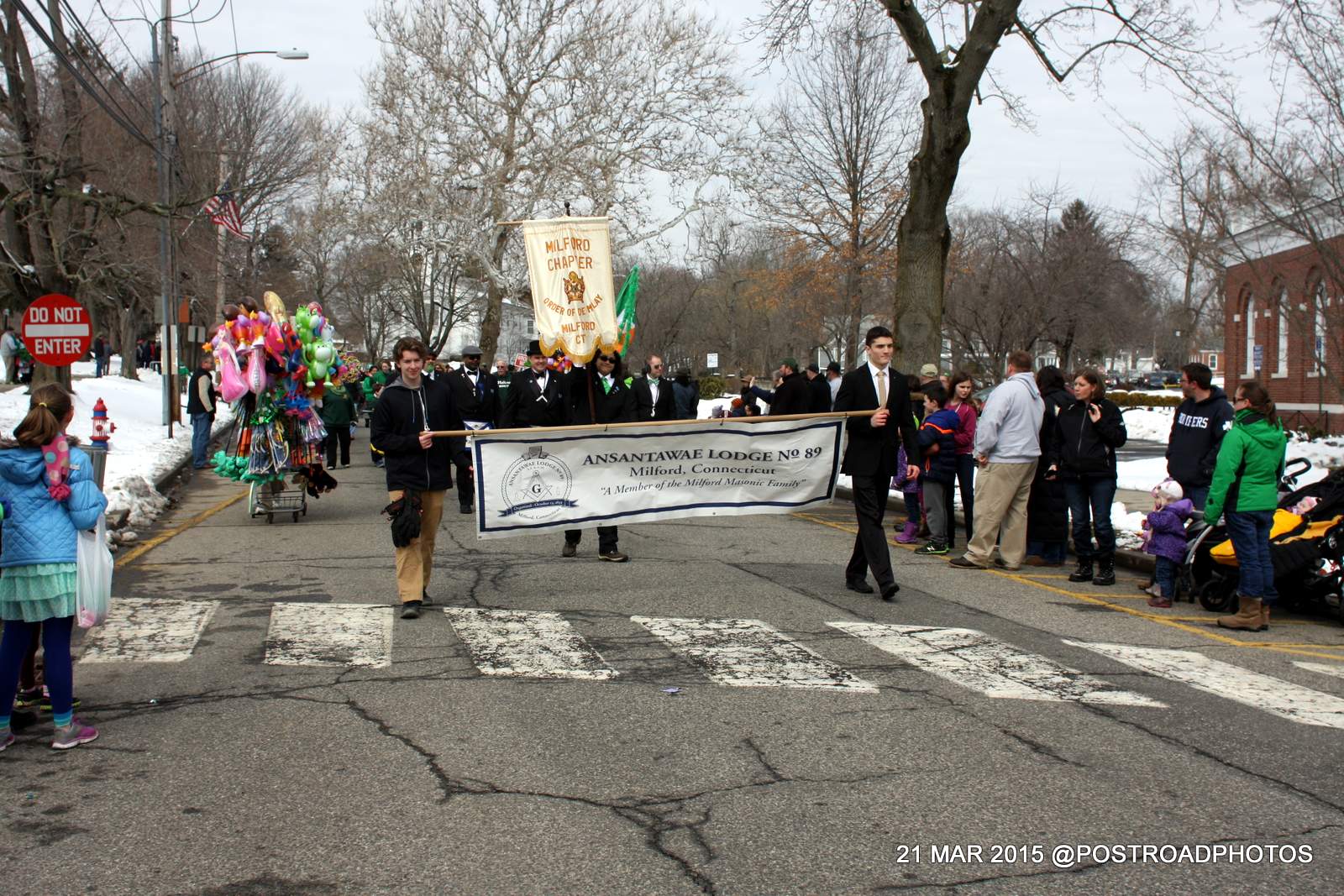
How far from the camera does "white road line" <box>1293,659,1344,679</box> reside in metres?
7.09

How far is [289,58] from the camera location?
84.0ft

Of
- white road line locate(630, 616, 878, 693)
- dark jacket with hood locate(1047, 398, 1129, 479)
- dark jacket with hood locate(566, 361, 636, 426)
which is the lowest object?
white road line locate(630, 616, 878, 693)

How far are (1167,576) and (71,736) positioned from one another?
7775 mm

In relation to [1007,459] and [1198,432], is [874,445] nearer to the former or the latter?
[1007,459]

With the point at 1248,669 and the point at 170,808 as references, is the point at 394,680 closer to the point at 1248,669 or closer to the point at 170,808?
the point at 170,808

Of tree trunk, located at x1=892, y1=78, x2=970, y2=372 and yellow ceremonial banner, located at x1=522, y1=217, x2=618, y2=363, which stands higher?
tree trunk, located at x1=892, y1=78, x2=970, y2=372

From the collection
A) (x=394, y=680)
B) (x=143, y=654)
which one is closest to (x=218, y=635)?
(x=143, y=654)

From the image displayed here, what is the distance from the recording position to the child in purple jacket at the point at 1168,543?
30.7 ft

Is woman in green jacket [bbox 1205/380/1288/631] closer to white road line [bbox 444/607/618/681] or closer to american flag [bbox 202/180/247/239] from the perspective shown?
white road line [bbox 444/607/618/681]

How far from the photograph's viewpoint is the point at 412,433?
837cm

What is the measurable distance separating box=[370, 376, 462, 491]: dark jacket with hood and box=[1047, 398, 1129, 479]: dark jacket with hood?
5432 mm

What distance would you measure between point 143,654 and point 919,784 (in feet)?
15.6

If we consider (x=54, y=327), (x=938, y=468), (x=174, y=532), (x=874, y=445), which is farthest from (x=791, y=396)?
(x=54, y=327)

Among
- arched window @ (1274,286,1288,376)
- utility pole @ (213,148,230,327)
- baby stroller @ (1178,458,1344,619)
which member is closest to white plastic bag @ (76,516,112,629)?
baby stroller @ (1178,458,1344,619)
